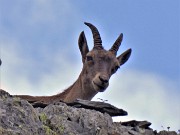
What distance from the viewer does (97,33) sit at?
21.6m

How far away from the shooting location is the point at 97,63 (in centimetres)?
2041

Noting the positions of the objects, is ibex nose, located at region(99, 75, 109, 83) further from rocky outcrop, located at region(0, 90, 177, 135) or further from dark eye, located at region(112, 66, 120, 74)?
rocky outcrop, located at region(0, 90, 177, 135)

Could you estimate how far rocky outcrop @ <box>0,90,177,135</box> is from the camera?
11180 millimetres

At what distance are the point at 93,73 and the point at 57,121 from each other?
806 centimetres

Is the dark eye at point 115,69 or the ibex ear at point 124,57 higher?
the ibex ear at point 124,57

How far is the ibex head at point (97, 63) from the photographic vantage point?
1947 centimetres

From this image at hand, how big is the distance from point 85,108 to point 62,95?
19.7 ft

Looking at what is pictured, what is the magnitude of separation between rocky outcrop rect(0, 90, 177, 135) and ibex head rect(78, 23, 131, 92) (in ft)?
16.5

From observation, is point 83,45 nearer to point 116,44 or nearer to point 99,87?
point 116,44

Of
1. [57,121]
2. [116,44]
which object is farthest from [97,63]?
[57,121]

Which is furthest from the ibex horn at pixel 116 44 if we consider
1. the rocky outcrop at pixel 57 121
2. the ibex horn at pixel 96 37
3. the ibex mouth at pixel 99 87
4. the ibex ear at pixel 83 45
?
the rocky outcrop at pixel 57 121

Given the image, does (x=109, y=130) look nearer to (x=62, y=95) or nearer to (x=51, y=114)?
(x=51, y=114)

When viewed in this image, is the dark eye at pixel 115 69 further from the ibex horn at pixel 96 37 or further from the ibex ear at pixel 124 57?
the ibex ear at pixel 124 57

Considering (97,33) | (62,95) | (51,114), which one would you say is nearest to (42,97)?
(62,95)
